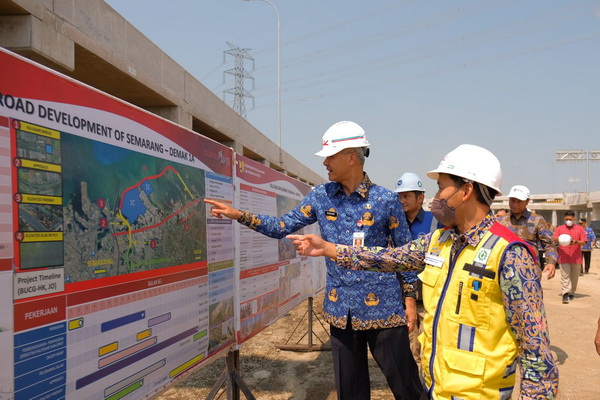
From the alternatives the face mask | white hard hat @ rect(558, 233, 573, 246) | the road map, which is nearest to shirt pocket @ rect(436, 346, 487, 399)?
the face mask

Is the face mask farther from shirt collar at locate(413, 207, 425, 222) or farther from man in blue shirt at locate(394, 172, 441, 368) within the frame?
shirt collar at locate(413, 207, 425, 222)

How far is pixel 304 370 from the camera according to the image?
19.3 ft

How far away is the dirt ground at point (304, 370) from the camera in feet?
16.7

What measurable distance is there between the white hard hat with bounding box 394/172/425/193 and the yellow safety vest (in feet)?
11.5

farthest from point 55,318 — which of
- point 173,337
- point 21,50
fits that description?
point 21,50

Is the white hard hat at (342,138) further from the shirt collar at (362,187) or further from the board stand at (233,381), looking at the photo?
the board stand at (233,381)

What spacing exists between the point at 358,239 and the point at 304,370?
3.19m

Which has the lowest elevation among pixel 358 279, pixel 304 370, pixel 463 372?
pixel 304 370

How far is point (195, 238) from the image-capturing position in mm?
3166

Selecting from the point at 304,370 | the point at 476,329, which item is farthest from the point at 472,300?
the point at 304,370

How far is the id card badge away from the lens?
326 centimetres

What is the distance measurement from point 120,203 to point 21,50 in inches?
234

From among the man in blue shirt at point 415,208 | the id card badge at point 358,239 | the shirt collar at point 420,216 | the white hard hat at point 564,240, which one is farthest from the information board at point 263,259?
the white hard hat at point 564,240

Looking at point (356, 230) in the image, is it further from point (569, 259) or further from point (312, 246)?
point (569, 259)
